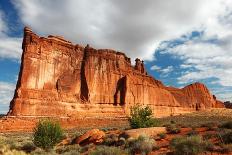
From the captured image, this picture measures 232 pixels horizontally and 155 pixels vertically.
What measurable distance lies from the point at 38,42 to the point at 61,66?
8.04m

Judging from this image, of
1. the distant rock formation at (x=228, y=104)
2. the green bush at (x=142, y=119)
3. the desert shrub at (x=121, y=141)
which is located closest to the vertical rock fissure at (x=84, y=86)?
the green bush at (x=142, y=119)

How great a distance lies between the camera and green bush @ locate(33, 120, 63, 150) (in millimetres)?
25375

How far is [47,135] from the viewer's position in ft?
84.9

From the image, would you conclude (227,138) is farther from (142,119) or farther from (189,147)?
(142,119)

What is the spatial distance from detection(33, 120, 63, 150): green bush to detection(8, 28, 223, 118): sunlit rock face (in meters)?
33.9

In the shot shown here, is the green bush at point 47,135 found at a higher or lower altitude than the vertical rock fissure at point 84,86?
lower

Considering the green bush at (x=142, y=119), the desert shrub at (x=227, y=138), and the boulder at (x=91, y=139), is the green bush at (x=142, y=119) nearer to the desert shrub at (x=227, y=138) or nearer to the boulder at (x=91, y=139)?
the boulder at (x=91, y=139)

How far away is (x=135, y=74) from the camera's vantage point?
95.1 metres

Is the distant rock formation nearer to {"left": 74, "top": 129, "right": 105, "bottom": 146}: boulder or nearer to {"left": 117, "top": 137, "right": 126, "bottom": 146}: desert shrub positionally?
{"left": 74, "top": 129, "right": 105, "bottom": 146}: boulder

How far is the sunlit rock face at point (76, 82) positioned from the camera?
6331cm

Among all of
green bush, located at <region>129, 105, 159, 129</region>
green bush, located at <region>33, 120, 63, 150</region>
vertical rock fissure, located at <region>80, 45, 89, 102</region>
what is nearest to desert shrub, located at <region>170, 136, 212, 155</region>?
green bush, located at <region>33, 120, 63, 150</region>

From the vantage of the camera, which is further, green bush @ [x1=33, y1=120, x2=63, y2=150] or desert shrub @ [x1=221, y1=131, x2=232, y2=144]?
green bush @ [x1=33, y1=120, x2=63, y2=150]

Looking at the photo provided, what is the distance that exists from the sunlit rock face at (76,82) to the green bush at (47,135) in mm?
33885

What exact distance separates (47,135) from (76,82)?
164ft
